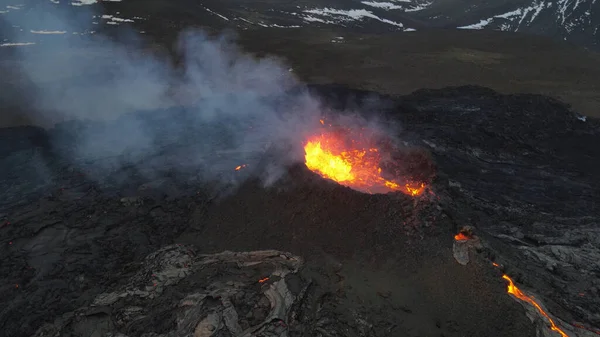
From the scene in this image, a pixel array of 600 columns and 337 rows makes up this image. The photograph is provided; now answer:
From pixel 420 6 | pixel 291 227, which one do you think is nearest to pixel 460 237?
pixel 291 227

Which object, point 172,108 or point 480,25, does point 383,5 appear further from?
point 172,108

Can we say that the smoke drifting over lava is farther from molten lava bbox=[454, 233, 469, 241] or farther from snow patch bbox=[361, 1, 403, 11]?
snow patch bbox=[361, 1, 403, 11]

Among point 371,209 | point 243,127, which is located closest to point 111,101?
point 243,127

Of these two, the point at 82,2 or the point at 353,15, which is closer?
the point at 82,2

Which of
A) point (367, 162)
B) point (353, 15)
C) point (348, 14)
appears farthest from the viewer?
point (348, 14)

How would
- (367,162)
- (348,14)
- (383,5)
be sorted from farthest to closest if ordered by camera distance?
(383,5)
(348,14)
(367,162)

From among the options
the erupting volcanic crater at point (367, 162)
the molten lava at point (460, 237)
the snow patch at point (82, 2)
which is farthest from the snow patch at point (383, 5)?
the molten lava at point (460, 237)
